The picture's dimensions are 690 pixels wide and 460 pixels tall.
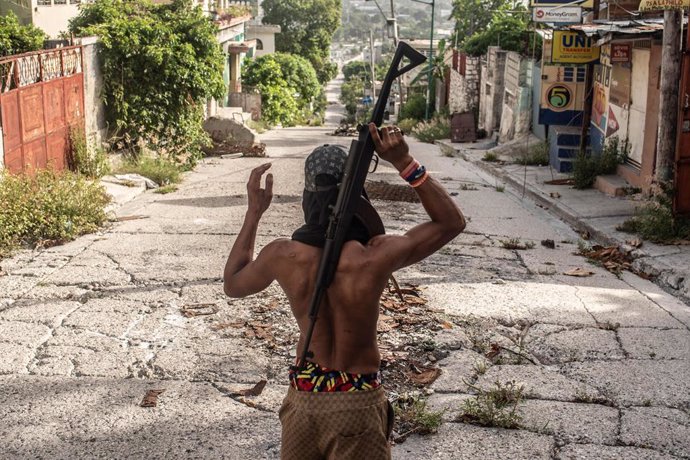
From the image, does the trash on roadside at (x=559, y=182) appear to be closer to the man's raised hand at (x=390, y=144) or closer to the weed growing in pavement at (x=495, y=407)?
the weed growing in pavement at (x=495, y=407)

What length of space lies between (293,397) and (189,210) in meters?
9.01

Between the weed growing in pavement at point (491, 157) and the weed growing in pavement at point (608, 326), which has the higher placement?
the weed growing in pavement at point (608, 326)

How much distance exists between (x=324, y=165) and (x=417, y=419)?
2.22 meters

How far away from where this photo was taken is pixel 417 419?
202 inches

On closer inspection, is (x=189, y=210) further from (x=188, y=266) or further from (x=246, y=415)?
(x=246, y=415)

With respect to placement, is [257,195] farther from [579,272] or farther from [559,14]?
[559,14]

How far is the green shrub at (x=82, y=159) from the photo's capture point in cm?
1402

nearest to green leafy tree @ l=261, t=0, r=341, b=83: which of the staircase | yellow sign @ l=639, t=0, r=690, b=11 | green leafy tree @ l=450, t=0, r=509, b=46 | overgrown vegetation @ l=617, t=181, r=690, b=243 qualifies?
green leafy tree @ l=450, t=0, r=509, b=46

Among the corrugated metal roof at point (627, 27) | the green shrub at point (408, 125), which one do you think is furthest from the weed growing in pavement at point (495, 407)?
the green shrub at point (408, 125)

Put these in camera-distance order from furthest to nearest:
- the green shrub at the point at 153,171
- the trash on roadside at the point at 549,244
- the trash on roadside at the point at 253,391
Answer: the green shrub at the point at 153,171 → the trash on roadside at the point at 549,244 → the trash on roadside at the point at 253,391

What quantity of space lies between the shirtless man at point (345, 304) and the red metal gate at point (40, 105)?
8.50 m

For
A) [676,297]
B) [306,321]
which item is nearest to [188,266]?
[676,297]

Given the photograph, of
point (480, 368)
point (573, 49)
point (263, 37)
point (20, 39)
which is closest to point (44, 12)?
point (20, 39)

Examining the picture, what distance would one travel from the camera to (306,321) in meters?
3.39
